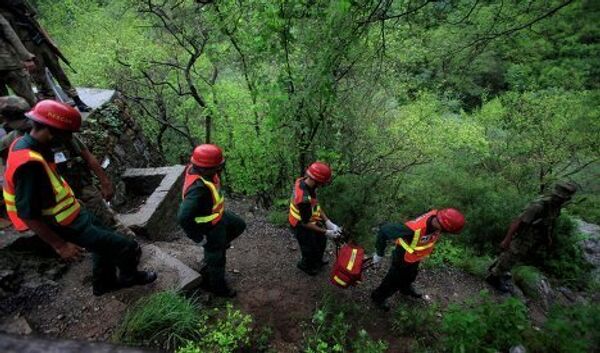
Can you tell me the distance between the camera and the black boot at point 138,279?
421cm

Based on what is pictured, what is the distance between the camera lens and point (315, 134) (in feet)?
24.0

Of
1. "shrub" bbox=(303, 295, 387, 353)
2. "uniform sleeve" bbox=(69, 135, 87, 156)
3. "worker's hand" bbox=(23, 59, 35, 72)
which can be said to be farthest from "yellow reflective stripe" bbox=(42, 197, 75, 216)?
"worker's hand" bbox=(23, 59, 35, 72)

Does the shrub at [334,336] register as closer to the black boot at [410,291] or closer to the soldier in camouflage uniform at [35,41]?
the black boot at [410,291]

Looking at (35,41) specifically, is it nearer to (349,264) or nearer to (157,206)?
(157,206)

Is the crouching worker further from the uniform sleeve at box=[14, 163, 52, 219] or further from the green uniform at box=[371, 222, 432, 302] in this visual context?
the green uniform at box=[371, 222, 432, 302]

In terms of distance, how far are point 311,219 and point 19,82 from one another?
438 centimetres

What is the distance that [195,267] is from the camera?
5246 mm

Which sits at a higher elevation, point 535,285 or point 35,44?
point 35,44

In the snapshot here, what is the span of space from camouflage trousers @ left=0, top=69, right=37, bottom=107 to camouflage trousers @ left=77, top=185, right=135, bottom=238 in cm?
177

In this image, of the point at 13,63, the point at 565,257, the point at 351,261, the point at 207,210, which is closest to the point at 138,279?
the point at 207,210

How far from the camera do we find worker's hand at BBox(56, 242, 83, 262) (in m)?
3.33

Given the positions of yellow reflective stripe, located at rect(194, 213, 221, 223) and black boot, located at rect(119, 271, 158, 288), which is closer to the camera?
yellow reflective stripe, located at rect(194, 213, 221, 223)

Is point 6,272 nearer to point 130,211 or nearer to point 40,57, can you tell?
point 130,211

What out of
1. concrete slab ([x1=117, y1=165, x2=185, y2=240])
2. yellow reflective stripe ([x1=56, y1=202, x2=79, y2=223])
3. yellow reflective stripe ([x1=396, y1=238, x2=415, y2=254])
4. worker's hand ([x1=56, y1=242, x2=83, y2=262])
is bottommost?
concrete slab ([x1=117, y1=165, x2=185, y2=240])
